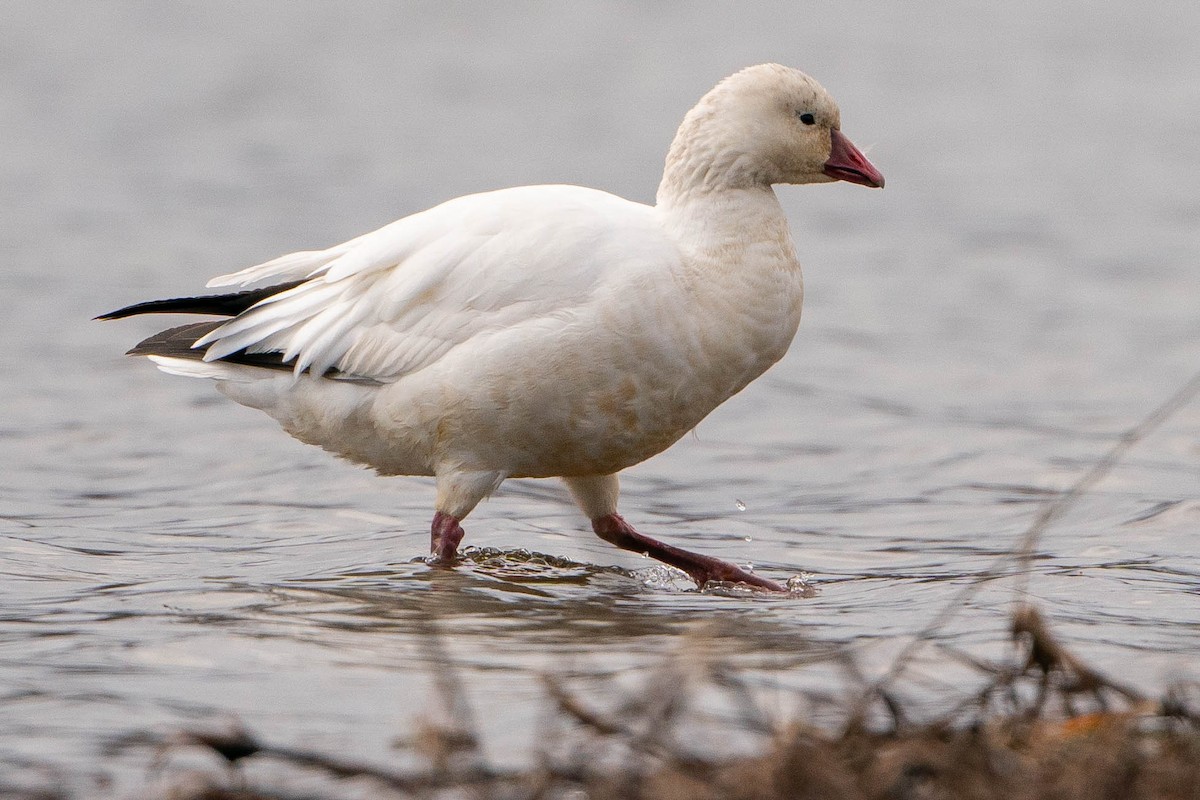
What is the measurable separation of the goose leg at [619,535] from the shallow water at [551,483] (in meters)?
0.15

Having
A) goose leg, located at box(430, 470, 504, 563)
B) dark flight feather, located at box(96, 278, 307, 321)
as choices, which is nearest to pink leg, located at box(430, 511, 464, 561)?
goose leg, located at box(430, 470, 504, 563)

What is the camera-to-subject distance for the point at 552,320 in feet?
19.6

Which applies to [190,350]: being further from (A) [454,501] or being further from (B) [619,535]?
(B) [619,535]

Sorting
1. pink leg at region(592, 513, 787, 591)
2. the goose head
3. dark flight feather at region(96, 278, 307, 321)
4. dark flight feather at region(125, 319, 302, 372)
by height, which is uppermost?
the goose head

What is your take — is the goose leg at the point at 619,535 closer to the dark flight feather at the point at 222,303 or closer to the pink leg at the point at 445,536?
the pink leg at the point at 445,536

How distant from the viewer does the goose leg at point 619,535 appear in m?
6.77

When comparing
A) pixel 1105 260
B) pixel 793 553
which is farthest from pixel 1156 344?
pixel 793 553

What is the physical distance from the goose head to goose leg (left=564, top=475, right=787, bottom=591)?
1325 mm

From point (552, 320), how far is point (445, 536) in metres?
1.12

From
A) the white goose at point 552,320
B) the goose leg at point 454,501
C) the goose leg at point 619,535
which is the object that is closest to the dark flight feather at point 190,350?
the white goose at point 552,320

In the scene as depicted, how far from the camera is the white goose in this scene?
5.96 metres

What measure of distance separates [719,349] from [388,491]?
127 inches

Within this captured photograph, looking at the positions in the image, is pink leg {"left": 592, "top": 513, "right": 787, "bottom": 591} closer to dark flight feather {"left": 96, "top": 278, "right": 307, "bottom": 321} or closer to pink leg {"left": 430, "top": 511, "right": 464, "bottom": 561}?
pink leg {"left": 430, "top": 511, "right": 464, "bottom": 561}

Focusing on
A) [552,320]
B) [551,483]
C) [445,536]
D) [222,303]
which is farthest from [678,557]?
[551,483]
